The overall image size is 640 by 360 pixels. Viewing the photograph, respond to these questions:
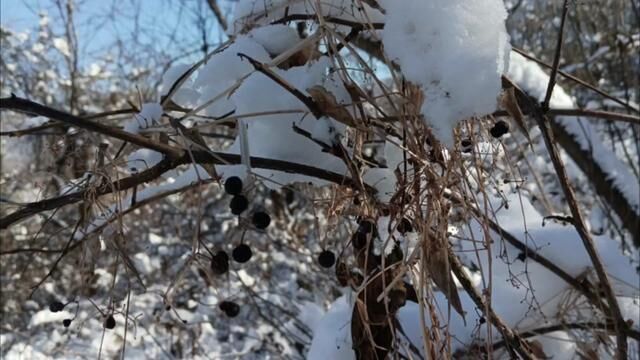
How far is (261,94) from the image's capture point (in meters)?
0.70

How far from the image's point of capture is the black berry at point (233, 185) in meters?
0.63

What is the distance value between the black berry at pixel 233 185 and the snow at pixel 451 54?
188 millimetres

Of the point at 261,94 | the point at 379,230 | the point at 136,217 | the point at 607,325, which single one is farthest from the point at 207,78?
the point at 136,217

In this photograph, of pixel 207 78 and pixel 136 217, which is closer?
pixel 207 78

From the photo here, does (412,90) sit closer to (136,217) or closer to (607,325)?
(607,325)

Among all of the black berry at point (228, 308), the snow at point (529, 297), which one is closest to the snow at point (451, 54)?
the snow at point (529, 297)

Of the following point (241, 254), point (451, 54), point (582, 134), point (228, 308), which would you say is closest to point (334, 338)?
point (228, 308)

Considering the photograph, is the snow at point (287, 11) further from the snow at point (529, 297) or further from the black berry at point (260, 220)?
the snow at point (529, 297)

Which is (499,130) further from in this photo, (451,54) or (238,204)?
(238,204)

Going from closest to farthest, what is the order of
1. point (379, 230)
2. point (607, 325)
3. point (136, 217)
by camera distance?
point (379, 230), point (607, 325), point (136, 217)

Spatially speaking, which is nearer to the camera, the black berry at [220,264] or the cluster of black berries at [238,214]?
the cluster of black berries at [238,214]

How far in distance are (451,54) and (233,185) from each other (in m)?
0.24

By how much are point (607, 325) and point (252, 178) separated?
0.64 meters

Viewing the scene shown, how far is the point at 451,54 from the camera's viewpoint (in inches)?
21.6
